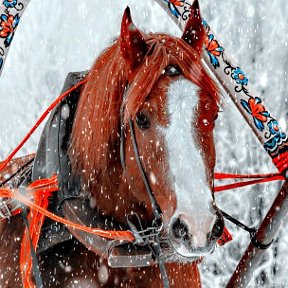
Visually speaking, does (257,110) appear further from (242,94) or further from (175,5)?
(175,5)

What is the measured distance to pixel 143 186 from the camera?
2.11 m

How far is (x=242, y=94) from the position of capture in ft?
9.20

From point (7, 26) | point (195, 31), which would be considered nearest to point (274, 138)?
point (195, 31)

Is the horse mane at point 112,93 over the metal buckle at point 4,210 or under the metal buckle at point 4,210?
over

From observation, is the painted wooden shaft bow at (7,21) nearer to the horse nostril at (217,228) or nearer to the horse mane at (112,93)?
the horse mane at (112,93)

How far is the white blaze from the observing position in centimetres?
186

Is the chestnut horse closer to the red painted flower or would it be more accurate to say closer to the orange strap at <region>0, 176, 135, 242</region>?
the orange strap at <region>0, 176, 135, 242</region>

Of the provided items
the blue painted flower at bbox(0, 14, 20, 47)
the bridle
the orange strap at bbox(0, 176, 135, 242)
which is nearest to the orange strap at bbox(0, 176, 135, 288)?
the orange strap at bbox(0, 176, 135, 242)

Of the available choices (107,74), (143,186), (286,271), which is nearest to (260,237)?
(143,186)

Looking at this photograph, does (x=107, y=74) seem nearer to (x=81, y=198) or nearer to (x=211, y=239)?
(x=81, y=198)

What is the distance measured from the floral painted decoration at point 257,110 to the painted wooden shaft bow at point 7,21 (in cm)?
110

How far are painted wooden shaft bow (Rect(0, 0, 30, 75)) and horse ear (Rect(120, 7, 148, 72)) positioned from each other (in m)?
0.89

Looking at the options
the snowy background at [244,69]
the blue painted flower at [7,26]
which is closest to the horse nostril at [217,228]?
the blue painted flower at [7,26]

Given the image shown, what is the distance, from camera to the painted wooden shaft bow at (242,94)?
2699mm
